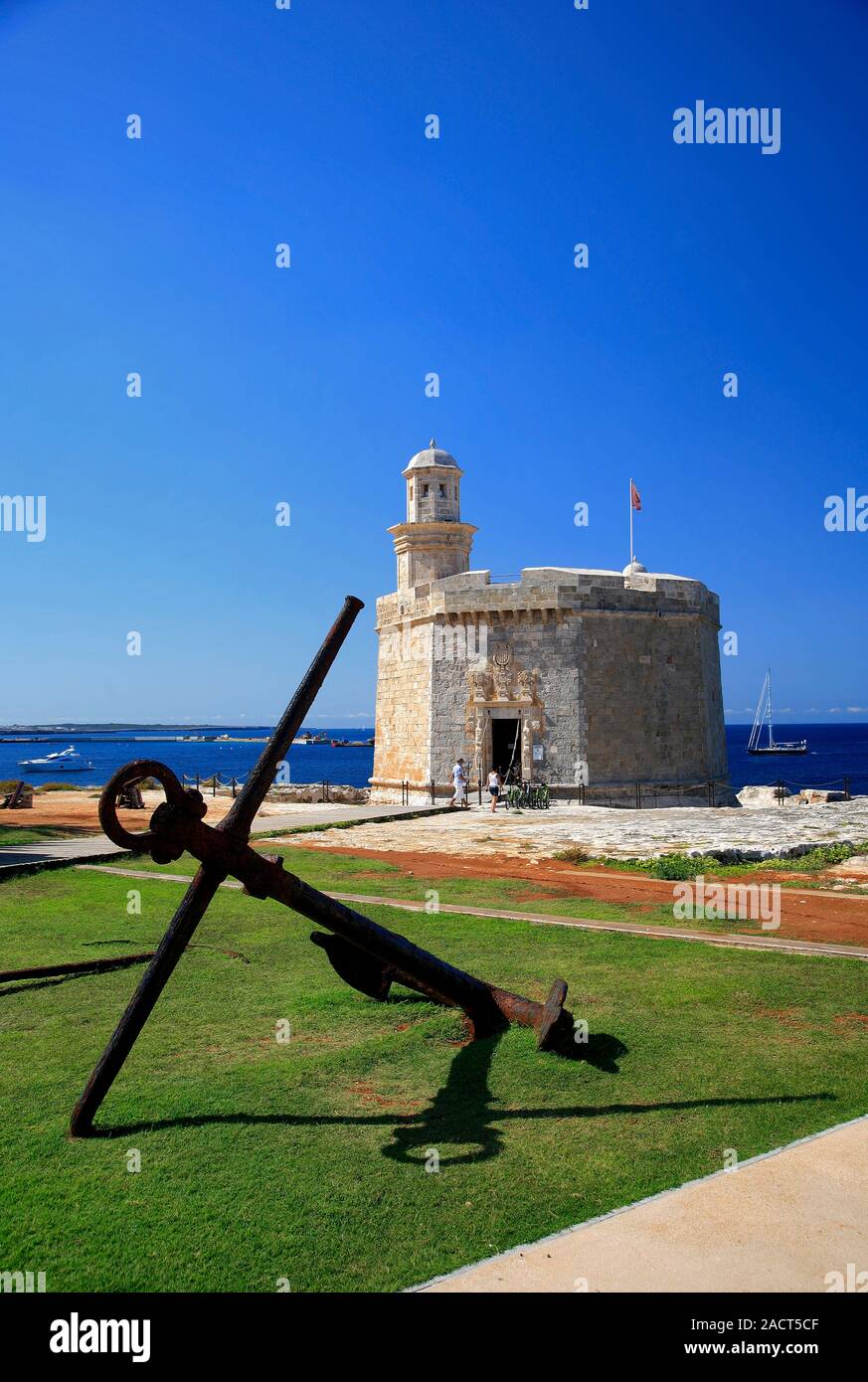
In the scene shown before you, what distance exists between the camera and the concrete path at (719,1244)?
324 cm

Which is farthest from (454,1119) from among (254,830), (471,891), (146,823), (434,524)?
(434,524)

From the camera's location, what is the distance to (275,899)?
489 centimetres

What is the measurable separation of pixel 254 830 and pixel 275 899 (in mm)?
14556

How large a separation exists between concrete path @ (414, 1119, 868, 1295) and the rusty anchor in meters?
1.59

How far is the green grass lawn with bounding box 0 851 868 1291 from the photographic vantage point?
140 inches

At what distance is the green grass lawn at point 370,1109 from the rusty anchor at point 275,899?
22 cm

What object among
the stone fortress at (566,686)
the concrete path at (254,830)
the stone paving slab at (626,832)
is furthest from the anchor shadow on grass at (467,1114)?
the stone fortress at (566,686)

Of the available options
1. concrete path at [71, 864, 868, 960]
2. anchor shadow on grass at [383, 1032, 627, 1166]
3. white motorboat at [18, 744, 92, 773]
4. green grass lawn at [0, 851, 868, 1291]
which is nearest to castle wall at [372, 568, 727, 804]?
concrete path at [71, 864, 868, 960]

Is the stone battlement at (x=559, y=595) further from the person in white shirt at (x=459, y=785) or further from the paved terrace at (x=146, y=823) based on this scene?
the paved terrace at (x=146, y=823)

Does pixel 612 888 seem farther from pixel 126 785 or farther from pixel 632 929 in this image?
pixel 126 785
